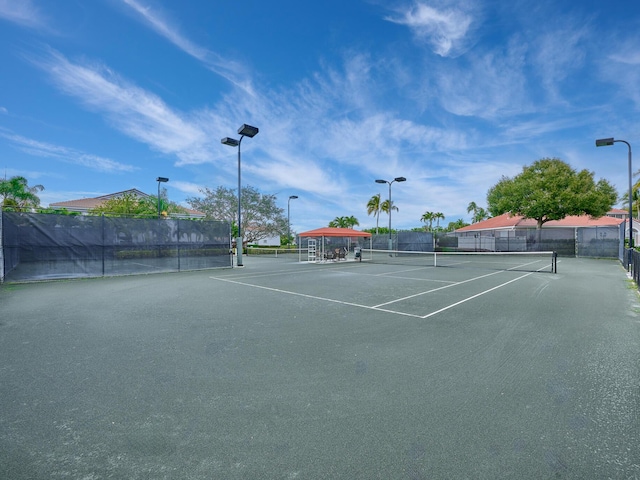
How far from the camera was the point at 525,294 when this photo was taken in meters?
9.41

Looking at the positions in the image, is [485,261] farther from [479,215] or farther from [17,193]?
[479,215]

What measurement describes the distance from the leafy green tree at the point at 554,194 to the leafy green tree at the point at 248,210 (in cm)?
2845

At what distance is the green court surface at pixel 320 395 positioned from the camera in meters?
2.28

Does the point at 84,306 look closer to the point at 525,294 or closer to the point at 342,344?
the point at 342,344

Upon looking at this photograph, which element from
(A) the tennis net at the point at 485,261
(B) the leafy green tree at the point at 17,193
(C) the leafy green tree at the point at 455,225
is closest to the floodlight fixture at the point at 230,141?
(A) the tennis net at the point at 485,261

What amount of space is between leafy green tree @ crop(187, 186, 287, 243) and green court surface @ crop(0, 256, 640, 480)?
3349 cm

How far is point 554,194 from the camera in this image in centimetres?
3462

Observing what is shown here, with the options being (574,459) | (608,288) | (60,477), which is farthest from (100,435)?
(608,288)

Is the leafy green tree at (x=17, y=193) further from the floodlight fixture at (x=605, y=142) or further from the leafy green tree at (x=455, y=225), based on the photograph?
the leafy green tree at (x=455, y=225)

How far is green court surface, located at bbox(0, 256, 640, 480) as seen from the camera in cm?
228

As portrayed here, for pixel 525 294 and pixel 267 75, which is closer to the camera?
pixel 525 294

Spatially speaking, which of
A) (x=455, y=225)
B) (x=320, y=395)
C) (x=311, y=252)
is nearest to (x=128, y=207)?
(x=311, y=252)

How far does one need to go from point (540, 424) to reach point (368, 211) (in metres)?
67.5

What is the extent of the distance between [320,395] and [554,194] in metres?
40.9
